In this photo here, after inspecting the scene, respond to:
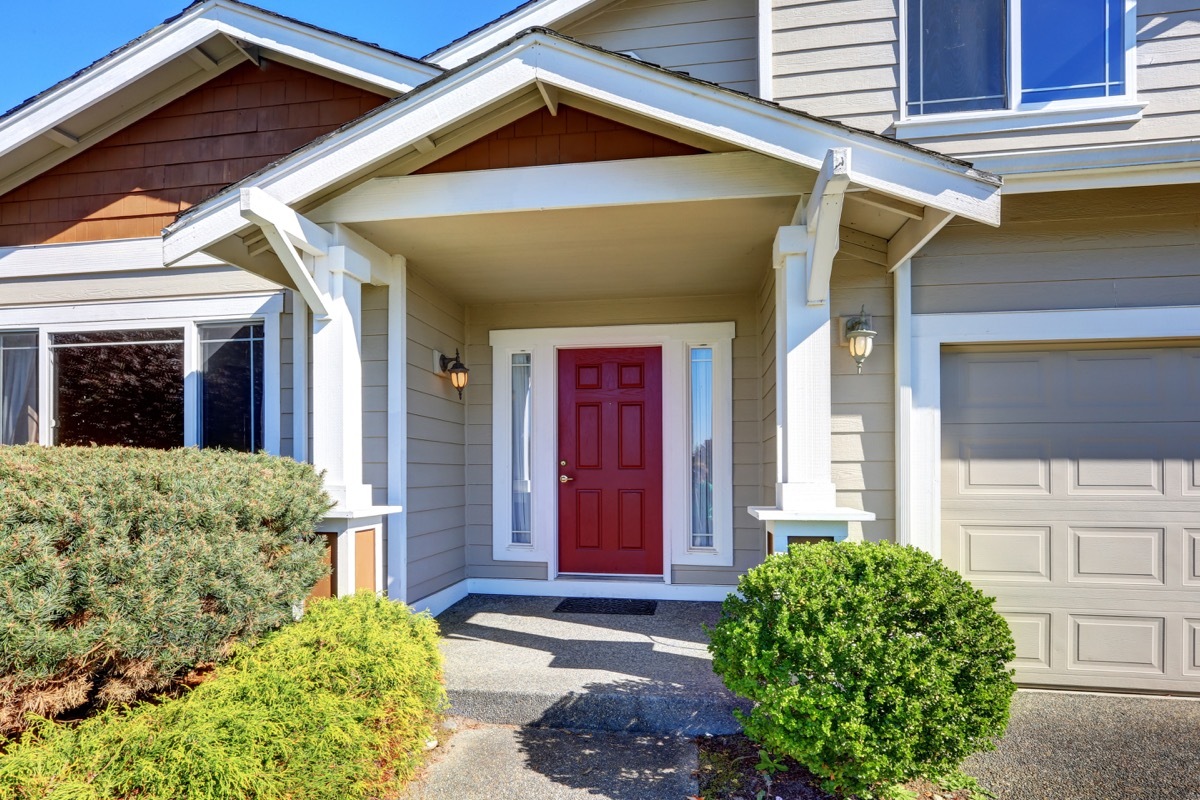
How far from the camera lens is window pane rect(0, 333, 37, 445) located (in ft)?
14.9

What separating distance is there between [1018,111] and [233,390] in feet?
16.2

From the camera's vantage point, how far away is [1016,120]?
3455mm

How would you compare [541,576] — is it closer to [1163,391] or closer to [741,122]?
[741,122]

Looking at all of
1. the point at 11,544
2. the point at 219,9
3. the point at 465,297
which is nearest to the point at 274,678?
the point at 11,544

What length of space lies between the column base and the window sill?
6.88 feet

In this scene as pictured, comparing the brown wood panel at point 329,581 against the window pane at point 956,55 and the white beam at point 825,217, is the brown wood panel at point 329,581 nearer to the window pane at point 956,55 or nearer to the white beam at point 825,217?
the white beam at point 825,217

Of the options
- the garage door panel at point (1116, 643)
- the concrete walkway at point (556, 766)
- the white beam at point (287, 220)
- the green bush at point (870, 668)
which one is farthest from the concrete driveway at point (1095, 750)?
the white beam at point (287, 220)

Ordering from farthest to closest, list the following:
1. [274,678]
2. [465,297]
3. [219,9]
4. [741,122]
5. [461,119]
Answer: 1. [465,297]
2. [219,9]
3. [461,119]
4. [741,122]
5. [274,678]

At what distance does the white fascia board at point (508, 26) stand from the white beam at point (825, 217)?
7.71 feet

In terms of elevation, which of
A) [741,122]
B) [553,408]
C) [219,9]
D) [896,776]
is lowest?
[896,776]

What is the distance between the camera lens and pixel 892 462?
11.5ft

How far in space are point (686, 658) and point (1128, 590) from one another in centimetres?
229

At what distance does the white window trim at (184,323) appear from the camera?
4.31 m

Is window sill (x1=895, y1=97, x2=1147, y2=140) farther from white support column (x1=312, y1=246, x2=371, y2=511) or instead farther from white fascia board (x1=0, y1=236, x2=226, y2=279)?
white fascia board (x1=0, y1=236, x2=226, y2=279)
